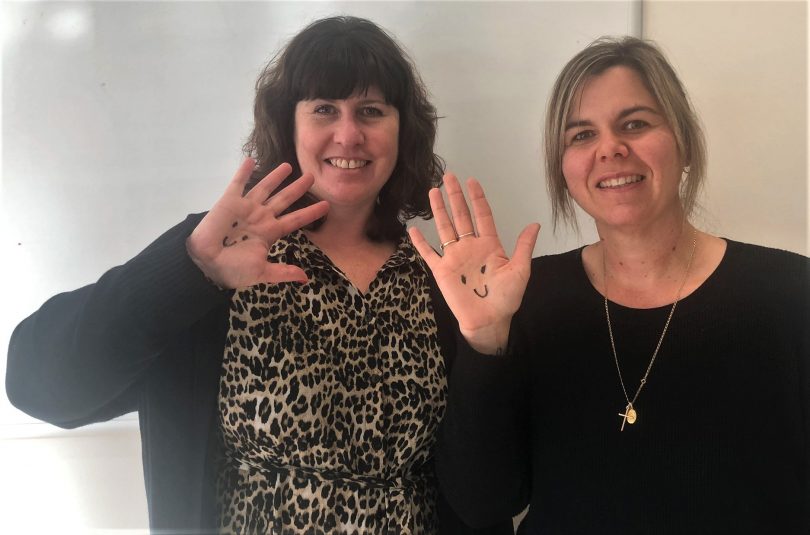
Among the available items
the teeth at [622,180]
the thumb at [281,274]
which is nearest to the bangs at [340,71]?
the thumb at [281,274]

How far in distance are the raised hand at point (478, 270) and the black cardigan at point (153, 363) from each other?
147 millimetres

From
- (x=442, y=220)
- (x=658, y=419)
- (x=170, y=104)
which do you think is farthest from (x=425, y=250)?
(x=170, y=104)

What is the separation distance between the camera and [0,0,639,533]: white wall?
1.17 m

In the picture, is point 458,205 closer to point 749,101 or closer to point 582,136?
point 582,136

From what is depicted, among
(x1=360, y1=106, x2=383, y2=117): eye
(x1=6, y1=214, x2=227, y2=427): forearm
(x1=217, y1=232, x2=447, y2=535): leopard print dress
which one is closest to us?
(x1=6, y1=214, x2=227, y2=427): forearm

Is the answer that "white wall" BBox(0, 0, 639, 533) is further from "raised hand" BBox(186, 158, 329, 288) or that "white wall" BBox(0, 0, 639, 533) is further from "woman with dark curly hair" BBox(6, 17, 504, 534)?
"raised hand" BBox(186, 158, 329, 288)

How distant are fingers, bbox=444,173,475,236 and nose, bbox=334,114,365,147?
196 millimetres

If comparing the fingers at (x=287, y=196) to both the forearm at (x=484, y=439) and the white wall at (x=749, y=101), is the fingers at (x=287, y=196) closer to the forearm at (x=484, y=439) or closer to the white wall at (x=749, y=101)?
the forearm at (x=484, y=439)

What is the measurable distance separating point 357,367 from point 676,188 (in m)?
0.65

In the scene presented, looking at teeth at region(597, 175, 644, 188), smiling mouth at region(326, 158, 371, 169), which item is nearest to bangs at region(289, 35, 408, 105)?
smiling mouth at region(326, 158, 371, 169)

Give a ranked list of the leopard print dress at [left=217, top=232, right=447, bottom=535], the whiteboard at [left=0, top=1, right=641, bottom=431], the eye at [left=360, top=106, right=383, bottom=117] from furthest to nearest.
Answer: the whiteboard at [left=0, top=1, right=641, bottom=431] → the eye at [left=360, top=106, right=383, bottom=117] → the leopard print dress at [left=217, top=232, right=447, bottom=535]

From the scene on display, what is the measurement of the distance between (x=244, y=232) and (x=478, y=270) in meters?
0.38

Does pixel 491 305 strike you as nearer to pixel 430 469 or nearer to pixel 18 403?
pixel 430 469

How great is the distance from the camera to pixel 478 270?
2.90 ft
